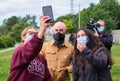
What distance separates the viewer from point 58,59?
6.99 m

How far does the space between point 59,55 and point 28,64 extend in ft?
7.64

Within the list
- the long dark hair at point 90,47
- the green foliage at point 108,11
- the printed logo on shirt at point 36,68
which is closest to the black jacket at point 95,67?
the long dark hair at point 90,47

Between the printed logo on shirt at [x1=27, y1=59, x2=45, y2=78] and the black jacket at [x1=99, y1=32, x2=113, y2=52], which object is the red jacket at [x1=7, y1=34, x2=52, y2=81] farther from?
the black jacket at [x1=99, y1=32, x2=113, y2=52]

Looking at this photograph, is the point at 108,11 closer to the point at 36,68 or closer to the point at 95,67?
the point at 95,67

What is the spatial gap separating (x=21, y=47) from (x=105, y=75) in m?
1.99

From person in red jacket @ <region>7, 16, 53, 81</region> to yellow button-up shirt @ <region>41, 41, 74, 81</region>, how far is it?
183 centimetres

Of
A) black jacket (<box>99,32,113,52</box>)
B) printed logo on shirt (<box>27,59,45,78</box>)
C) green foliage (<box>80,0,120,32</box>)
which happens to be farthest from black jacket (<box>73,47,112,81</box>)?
green foliage (<box>80,0,120,32</box>)

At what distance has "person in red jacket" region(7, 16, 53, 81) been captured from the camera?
4227mm

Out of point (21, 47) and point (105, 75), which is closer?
point (21, 47)

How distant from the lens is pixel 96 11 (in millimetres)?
74438

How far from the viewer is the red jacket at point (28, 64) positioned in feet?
14.2

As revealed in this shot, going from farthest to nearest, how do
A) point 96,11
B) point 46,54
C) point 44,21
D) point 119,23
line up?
1. point 119,23
2. point 96,11
3. point 46,54
4. point 44,21

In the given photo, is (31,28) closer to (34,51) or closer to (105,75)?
(34,51)

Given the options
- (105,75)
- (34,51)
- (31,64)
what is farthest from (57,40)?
(34,51)
